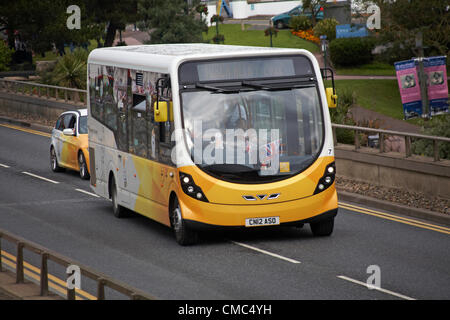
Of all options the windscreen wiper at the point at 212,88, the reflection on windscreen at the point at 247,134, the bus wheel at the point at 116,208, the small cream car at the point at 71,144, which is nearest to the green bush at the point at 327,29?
the small cream car at the point at 71,144

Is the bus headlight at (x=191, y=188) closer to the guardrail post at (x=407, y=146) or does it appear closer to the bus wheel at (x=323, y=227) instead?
the bus wheel at (x=323, y=227)

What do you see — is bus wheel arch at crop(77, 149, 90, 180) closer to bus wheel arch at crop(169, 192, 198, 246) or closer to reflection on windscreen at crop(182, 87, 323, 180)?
bus wheel arch at crop(169, 192, 198, 246)

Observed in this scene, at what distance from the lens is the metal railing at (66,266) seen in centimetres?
840

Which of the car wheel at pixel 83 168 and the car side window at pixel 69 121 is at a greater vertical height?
the car side window at pixel 69 121

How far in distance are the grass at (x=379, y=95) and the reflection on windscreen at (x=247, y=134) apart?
2866cm

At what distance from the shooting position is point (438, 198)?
1766cm

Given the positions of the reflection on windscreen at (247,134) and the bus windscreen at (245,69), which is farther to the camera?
the bus windscreen at (245,69)

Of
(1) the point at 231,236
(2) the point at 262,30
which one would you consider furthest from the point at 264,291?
(2) the point at 262,30

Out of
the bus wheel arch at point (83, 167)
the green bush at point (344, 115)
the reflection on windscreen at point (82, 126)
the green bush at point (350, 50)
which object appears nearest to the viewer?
the bus wheel arch at point (83, 167)

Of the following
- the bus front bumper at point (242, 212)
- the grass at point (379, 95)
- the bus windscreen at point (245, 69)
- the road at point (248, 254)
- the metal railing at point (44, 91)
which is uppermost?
the bus windscreen at point (245, 69)

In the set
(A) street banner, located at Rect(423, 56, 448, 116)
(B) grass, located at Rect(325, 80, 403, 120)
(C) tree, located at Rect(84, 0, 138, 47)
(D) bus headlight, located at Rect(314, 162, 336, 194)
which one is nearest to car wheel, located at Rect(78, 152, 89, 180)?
(D) bus headlight, located at Rect(314, 162, 336, 194)

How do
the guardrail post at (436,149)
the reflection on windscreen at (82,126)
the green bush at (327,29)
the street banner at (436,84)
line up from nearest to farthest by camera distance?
the guardrail post at (436,149) → the reflection on windscreen at (82,126) → the street banner at (436,84) → the green bush at (327,29)

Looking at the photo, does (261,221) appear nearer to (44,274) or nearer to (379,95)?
(44,274)

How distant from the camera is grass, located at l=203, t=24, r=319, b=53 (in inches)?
3004
